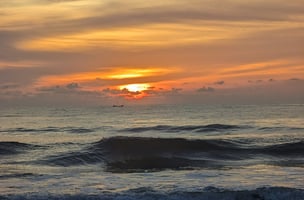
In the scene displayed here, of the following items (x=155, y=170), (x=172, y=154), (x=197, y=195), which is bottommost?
(x=197, y=195)

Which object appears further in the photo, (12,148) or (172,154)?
(12,148)

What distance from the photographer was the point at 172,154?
2547 cm

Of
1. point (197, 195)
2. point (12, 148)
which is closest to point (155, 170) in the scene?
point (197, 195)

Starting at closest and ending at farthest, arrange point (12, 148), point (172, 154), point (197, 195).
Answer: point (197, 195), point (172, 154), point (12, 148)

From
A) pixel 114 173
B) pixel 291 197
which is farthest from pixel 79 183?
pixel 291 197

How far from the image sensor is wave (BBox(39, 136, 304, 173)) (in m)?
21.4

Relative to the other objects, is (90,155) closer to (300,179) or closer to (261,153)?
(261,153)

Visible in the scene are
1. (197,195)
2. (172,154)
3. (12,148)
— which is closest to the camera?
(197,195)

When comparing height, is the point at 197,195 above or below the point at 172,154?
below

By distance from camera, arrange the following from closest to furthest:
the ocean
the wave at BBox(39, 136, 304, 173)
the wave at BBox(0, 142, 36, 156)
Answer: the ocean
the wave at BBox(39, 136, 304, 173)
the wave at BBox(0, 142, 36, 156)

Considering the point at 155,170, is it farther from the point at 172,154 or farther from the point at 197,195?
the point at 197,195

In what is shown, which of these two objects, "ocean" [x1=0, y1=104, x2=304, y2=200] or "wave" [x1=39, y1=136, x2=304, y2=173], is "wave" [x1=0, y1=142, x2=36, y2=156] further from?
"wave" [x1=39, y1=136, x2=304, y2=173]

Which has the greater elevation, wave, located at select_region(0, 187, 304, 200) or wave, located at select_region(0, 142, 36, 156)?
wave, located at select_region(0, 142, 36, 156)

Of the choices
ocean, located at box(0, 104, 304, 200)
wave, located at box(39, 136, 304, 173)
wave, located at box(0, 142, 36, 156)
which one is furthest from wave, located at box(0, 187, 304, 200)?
wave, located at box(0, 142, 36, 156)
